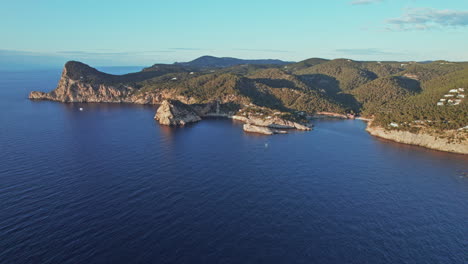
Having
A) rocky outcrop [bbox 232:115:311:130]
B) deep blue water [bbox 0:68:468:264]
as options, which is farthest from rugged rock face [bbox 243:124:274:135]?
deep blue water [bbox 0:68:468:264]

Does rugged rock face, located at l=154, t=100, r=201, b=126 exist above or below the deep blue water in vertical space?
above

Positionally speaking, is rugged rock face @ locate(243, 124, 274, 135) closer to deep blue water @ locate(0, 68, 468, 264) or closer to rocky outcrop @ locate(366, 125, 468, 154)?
deep blue water @ locate(0, 68, 468, 264)

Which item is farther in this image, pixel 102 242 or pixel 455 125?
pixel 455 125

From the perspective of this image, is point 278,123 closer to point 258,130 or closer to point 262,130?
point 262,130

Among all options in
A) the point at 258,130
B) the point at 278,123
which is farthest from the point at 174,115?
the point at 278,123

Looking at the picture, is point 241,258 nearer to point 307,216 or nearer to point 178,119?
point 307,216

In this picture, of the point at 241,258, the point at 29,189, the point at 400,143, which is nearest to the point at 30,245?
the point at 29,189

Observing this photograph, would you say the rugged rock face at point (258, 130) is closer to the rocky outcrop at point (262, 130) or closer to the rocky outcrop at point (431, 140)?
the rocky outcrop at point (262, 130)
